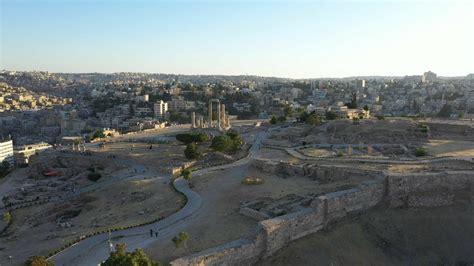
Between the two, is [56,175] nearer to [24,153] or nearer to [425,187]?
[24,153]

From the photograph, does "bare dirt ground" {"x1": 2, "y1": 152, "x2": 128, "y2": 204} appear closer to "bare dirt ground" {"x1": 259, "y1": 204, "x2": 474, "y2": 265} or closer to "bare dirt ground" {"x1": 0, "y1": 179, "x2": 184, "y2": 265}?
"bare dirt ground" {"x1": 0, "y1": 179, "x2": 184, "y2": 265}

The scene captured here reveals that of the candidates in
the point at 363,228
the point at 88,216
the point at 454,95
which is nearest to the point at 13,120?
the point at 88,216

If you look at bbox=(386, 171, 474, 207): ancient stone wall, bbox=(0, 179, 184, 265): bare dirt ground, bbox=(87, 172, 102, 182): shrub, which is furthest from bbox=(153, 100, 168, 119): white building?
bbox=(386, 171, 474, 207): ancient stone wall

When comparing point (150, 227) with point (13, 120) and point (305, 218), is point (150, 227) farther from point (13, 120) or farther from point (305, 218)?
point (13, 120)

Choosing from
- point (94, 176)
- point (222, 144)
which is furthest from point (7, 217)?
point (222, 144)

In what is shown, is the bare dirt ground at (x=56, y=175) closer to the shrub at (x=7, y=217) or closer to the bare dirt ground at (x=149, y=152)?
the bare dirt ground at (x=149, y=152)

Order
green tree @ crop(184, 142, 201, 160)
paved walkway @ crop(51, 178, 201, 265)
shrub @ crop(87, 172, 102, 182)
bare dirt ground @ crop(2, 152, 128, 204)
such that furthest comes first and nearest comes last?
green tree @ crop(184, 142, 201, 160) → shrub @ crop(87, 172, 102, 182) → bare dirt ground @ crop(2, 152, 128, 204) → paved walkway @ crop(51, 178, 201, 265)

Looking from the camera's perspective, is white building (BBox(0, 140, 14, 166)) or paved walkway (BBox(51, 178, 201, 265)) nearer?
paved walkway (BBox(51, 178, 201, 265))

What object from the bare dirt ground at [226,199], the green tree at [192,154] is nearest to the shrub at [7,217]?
the bare dirt ground at [226,199]
